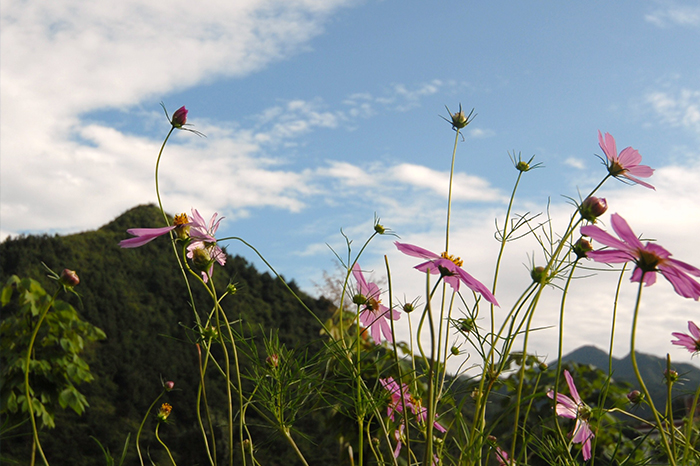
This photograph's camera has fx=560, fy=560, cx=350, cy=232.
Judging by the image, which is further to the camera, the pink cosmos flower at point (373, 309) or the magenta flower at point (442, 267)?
the pink cosmos flower at point (373, 309)

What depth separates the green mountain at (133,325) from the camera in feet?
18.7

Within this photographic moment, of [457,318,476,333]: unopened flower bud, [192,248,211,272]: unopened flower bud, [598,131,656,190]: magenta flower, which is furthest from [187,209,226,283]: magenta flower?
[598,131,656,190]: magenta flower

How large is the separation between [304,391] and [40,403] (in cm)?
218

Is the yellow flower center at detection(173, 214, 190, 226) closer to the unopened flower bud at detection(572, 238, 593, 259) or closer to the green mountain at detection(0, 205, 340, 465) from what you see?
the unopened flower bud at detection(572, 238, 593, 259)

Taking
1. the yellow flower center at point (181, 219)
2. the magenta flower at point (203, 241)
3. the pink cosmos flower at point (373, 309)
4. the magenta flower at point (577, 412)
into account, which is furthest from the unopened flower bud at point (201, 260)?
the magenta flower at point (577, 412)

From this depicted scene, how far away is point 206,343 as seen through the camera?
895 millimetres

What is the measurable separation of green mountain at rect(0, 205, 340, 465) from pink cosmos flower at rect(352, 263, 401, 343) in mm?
3696

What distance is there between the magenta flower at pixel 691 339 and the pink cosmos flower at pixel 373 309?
48 cm

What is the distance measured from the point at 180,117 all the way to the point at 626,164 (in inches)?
29.4

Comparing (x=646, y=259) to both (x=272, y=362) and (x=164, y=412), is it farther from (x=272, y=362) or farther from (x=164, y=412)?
(x=164, y=412)

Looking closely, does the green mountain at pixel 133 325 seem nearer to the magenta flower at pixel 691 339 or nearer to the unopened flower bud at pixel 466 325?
the unopened flower bud at pixel 466 325

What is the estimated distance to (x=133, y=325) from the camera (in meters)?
8.41

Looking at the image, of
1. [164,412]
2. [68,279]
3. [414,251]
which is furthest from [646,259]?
[164,412]

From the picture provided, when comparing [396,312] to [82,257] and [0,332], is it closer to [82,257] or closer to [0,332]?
[0,332]
